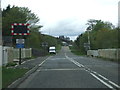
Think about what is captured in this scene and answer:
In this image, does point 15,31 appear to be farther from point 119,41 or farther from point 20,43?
point 119,41

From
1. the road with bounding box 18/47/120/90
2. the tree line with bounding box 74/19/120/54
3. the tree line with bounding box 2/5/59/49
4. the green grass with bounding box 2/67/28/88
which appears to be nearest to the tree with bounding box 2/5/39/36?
the tree line with bounding box 2/5/59/49

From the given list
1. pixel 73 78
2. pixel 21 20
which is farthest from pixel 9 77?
pixel 21 20

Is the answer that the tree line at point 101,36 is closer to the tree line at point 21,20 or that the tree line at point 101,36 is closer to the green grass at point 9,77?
the tree line at point 21,20

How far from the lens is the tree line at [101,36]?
2712 inches

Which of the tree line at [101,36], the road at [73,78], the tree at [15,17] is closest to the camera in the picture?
the road at [73,78]

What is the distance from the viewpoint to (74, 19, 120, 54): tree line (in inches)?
2712

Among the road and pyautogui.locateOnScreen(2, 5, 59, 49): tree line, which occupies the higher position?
pyautogui.locateOnScreen(2, 5, 59, 49): tree line

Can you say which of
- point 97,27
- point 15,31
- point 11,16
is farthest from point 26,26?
point 97,27

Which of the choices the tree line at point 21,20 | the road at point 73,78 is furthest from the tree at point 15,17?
the road at point 73,78

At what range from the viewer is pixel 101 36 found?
280 ft

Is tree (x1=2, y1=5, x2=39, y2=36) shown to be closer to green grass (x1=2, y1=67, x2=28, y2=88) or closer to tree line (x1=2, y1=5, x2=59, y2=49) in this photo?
tree line (x1=2, y1=5, x2=59, y2=49)

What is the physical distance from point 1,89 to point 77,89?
289 centimetres

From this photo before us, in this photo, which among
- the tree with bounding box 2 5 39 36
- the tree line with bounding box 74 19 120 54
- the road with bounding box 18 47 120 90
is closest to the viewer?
the road with bounding box 18 47 120 90

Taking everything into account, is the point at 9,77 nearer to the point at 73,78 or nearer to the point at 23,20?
the point at 73,78
